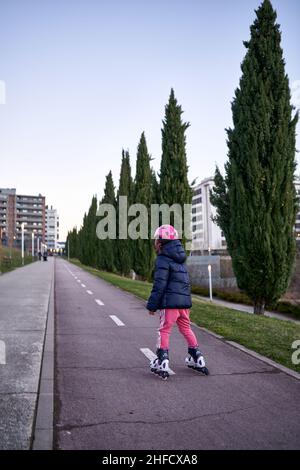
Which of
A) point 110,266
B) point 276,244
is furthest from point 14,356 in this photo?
point 110,266

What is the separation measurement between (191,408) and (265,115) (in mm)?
11495

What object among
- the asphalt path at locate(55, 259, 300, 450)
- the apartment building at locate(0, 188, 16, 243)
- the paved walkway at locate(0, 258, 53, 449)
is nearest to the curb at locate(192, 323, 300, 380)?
the asphalt path at locate(55, 259, 300, 450)

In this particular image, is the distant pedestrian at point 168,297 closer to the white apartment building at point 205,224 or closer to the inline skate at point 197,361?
the inline skate at point 197,361

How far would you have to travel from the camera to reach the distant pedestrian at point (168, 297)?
521cm

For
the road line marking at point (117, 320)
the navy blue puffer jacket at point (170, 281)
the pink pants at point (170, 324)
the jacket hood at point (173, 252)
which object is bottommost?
the road line marking at point (117, 320)

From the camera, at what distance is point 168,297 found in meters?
5.24

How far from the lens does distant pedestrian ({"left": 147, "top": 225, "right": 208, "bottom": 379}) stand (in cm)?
521

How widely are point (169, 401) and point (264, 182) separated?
413 inches

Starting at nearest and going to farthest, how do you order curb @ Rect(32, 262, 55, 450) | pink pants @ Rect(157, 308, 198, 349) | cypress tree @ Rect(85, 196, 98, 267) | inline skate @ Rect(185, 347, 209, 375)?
1. curb @ Rect(32, 262, 55, 450)
2. pink pants @ Rect(157, 308, 198, 349)
3. inline skate @ Rect(185, 347, 209, 375)
4. cypress tree @ Rect(85, 196, 98, 267)

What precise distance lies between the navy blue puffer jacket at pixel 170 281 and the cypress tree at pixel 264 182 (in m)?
8.34

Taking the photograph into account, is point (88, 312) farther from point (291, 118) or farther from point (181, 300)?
point (291, 118)

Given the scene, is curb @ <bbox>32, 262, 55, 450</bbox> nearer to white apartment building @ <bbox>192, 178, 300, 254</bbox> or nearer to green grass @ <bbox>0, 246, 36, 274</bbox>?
green grass @ <bbox>0, 246, 36, 274</bbox>

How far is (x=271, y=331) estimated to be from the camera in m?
8.46

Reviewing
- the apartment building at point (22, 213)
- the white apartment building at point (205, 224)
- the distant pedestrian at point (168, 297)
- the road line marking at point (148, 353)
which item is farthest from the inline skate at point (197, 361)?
the apartment building at point (22, 213)
